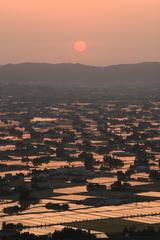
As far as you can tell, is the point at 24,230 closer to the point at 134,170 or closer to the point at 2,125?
the point at 134,170

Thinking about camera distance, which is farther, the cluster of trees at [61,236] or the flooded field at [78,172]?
the flooded field at [78,172]

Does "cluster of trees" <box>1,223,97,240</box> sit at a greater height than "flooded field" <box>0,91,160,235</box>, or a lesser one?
lesser

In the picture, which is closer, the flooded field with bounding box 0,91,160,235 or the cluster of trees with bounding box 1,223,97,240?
the cluster of trees with bounding box 1,223,97,240

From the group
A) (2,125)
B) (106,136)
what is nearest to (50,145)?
(106,136)

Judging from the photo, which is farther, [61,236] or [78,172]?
[78,172]

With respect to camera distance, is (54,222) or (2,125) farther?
(2,125)

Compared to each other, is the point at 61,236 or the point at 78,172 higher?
the point at 78,172

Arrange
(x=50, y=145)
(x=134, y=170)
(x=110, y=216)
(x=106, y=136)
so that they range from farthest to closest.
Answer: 1. (x=106, y=136)
2. (x=50, y=145)
3. (x=134, y=170)
4. (x=110, y=216)

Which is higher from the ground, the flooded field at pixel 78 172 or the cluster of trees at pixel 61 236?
the flooded field at pixel 78 172

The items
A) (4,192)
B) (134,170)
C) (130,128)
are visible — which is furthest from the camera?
(130,128)
